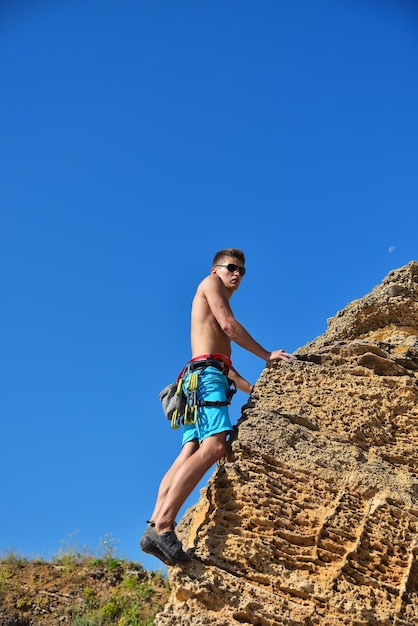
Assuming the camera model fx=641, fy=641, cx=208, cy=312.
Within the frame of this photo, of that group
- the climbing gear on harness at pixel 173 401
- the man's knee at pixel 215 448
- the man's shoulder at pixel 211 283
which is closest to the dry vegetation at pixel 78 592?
the climbing gear on harness at pixel 173 401

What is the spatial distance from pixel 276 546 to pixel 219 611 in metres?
0.54

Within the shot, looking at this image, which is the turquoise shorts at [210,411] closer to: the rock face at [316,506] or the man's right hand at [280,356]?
the rock face at [316,506]

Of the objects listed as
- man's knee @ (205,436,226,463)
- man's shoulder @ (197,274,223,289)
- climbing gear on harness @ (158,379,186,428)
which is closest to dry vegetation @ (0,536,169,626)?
climbing gear on harness @ (158,379,186,428)

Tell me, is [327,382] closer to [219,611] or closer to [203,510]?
[203,510]

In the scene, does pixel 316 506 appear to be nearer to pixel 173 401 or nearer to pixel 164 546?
pixel 164 546

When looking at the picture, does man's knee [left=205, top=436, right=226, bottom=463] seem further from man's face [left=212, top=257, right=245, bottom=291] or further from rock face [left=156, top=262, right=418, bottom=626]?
man's face [left=212, top=257, right=245, bottom=291]

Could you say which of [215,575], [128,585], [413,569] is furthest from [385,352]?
[128,585]

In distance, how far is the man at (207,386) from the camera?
3842 millimetres

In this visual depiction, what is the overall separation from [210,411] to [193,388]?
19 cm

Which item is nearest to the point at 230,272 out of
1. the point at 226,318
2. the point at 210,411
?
the point at 226,318

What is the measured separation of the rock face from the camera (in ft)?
12.0

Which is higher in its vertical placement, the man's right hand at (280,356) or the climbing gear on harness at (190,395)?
the man's right hand at (280,356)

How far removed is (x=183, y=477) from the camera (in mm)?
3896

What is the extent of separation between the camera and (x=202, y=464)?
156 inches
